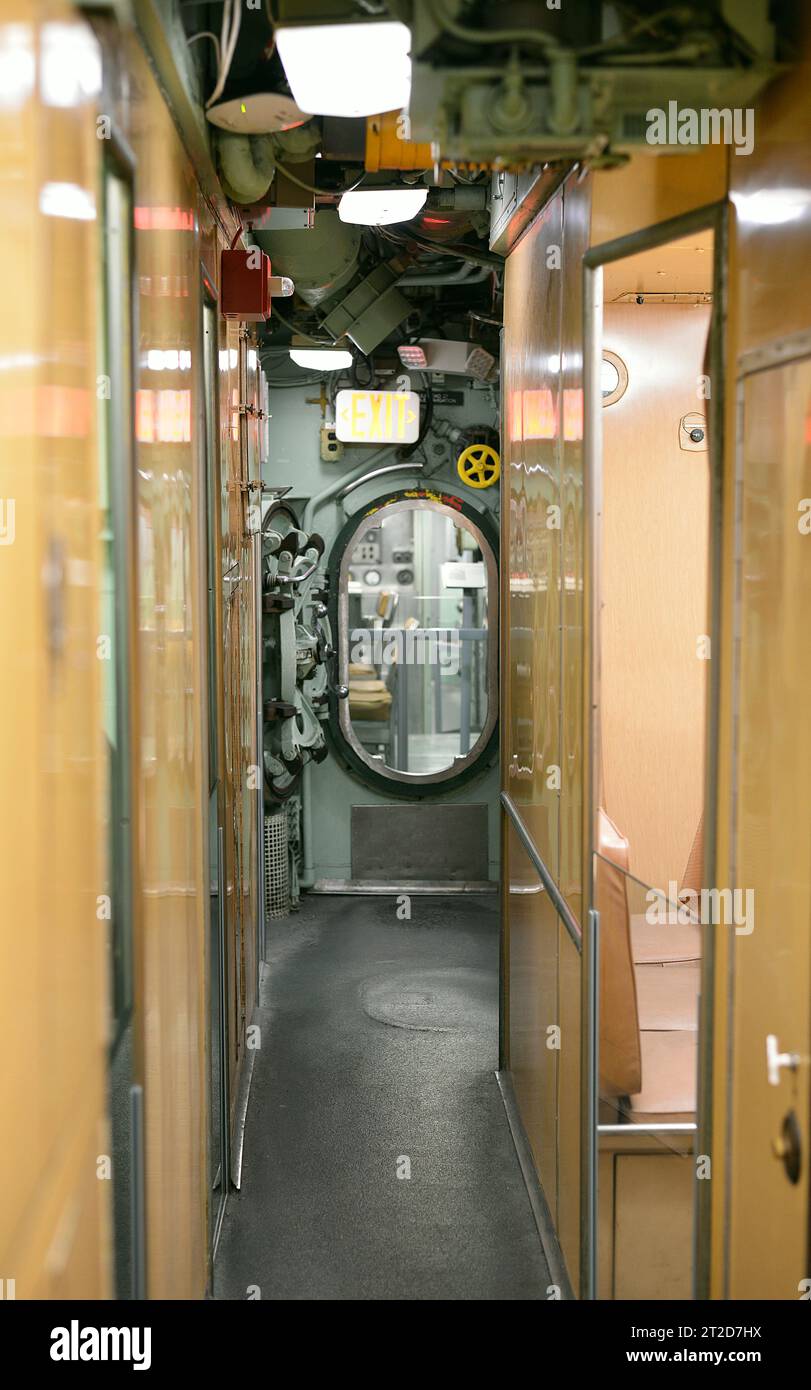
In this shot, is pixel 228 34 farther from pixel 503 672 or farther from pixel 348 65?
pixel 503 672

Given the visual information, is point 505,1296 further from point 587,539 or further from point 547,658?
point 587,539

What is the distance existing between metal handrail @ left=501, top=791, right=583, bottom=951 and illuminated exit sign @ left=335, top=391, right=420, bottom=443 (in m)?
3.40

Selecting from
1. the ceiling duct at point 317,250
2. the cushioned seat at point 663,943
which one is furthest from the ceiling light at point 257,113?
the cushioned seat at point 663,943

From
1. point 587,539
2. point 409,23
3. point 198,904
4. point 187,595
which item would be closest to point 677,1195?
point 198,904

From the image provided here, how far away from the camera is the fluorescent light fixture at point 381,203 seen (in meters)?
4.45

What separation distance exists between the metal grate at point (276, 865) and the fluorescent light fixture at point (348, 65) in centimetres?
500

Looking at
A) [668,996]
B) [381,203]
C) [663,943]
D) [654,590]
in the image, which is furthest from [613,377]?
[668,996]

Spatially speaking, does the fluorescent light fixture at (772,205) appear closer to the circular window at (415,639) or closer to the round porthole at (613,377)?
the round porthole at (613,377)

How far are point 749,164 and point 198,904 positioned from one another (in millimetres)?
2162

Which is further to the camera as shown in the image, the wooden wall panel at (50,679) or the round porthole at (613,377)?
the round porthole at (613,377)

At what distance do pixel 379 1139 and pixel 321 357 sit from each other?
14.7 ft

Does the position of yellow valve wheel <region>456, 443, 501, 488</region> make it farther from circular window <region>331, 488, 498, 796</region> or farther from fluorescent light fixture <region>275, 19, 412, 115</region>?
fluorescent light fixture <region>275, 19, 412, 115</region>

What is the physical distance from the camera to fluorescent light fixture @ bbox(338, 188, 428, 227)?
4449mm

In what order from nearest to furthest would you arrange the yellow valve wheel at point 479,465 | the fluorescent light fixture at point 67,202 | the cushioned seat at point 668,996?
the fluorescent light fixture at point 67,202
the cushioned seat at point 668,996
the yellow valve wheel at point 479,465
